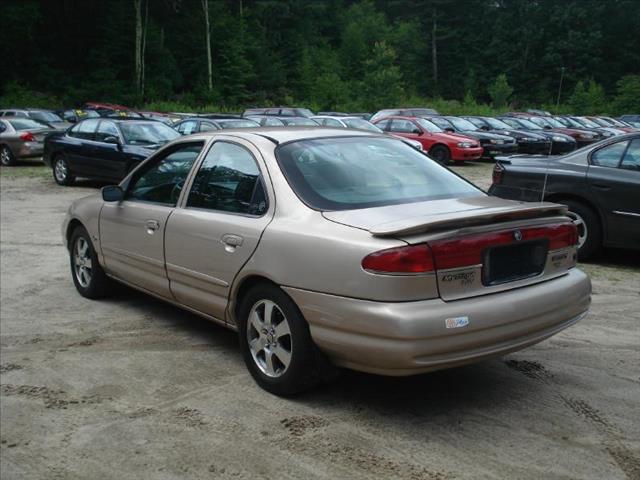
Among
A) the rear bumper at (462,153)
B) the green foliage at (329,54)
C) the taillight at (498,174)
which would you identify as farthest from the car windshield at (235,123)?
the green foliage at (329,54)

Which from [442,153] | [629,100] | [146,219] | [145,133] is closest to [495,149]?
[442,153]

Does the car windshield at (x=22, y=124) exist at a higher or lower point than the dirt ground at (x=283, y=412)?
higher

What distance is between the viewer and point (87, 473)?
337 cm

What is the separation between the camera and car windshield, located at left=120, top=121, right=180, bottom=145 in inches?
594

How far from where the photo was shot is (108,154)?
14992 mm

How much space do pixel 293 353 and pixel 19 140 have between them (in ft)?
61.6

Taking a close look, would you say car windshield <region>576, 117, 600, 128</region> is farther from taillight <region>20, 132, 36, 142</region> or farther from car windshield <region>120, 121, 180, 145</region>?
taillight <region>20, 132, 36, 142</region>

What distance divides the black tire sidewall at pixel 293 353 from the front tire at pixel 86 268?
253 cm

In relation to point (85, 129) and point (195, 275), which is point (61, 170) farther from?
point (195, 275)

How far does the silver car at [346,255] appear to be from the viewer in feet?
11.6

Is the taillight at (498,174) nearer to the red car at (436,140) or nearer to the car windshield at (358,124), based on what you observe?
the red car at (436,140)

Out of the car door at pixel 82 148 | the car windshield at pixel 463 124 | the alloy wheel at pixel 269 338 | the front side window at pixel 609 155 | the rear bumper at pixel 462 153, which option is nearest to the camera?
the alloy wheel at pixel 269 338

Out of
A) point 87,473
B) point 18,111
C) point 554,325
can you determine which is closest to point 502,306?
point 554,325

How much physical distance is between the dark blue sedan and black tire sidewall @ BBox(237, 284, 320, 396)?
10845 millimetres
